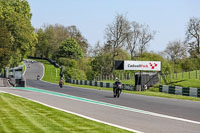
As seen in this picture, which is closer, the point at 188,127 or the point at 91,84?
the point at 188,127

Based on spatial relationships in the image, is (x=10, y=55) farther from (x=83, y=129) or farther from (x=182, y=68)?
(x=83, y=129)

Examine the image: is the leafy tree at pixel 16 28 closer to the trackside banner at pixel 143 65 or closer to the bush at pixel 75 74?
the bush at pixel 75 74

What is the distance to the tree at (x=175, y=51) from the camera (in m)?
95.1

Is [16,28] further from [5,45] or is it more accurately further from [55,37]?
[55,37]

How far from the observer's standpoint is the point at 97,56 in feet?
266

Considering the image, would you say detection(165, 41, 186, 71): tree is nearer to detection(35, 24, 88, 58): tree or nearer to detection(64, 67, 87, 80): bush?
detection(64, 67, 87, 80): bush

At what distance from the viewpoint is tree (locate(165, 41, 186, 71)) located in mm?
95100

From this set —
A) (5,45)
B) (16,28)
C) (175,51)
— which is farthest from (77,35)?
(5,45)

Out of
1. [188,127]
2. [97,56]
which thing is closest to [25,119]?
[188,127]

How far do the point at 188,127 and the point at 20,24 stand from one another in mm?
59301

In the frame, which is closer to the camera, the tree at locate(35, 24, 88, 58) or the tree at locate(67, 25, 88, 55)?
the tree at locate(35, 24, 88, 58)

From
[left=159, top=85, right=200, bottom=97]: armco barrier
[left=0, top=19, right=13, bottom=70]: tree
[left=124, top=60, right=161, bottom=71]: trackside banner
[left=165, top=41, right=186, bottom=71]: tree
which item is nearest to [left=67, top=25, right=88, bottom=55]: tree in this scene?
[left=165, top=41, right=186, bottom=71]: tree

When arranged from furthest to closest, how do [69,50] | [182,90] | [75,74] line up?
[69,50]
[75,74]
[182,90]

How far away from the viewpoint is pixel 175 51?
319 ft
